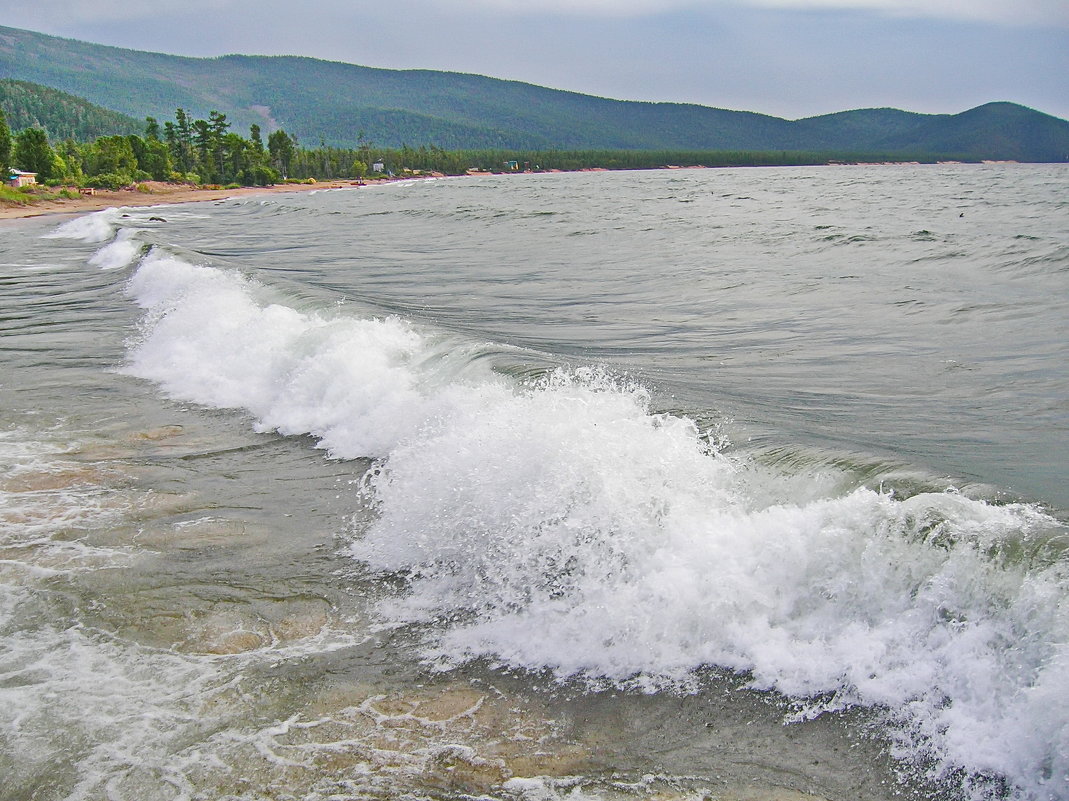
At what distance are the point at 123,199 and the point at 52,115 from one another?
133251mm

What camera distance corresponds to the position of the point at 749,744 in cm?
398

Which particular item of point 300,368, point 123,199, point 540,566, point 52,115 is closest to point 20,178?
point 123,199

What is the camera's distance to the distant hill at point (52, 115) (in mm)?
173875

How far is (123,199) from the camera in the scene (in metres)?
74.1

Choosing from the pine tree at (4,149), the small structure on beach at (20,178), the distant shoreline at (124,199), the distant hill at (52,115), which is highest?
the distant hill at (52,115)

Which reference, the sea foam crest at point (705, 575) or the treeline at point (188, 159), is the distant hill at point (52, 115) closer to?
the treeline at point (188, 159)

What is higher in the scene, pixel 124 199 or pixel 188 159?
pixel 188 159

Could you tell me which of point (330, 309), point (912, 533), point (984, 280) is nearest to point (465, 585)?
point (912, 533)

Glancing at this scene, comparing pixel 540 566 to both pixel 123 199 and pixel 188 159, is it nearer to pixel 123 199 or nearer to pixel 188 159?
pixel 123 199

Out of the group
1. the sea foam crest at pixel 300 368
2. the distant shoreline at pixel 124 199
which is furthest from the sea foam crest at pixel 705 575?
the distant shoreline at pixel 124 199

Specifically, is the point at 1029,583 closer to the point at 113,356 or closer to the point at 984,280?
→ the point at 113,356

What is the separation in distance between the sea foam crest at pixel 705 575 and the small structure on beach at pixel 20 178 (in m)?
74.1

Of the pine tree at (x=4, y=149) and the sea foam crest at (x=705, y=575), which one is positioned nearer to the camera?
the sea foam crest at (x=705, y=575)

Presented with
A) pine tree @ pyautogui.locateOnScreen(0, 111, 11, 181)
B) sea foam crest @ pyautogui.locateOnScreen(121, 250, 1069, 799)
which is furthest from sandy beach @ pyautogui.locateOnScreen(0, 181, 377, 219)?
sea foam crest @ pyautogui.locateOnScreen(121, 250, 1069, 799)
